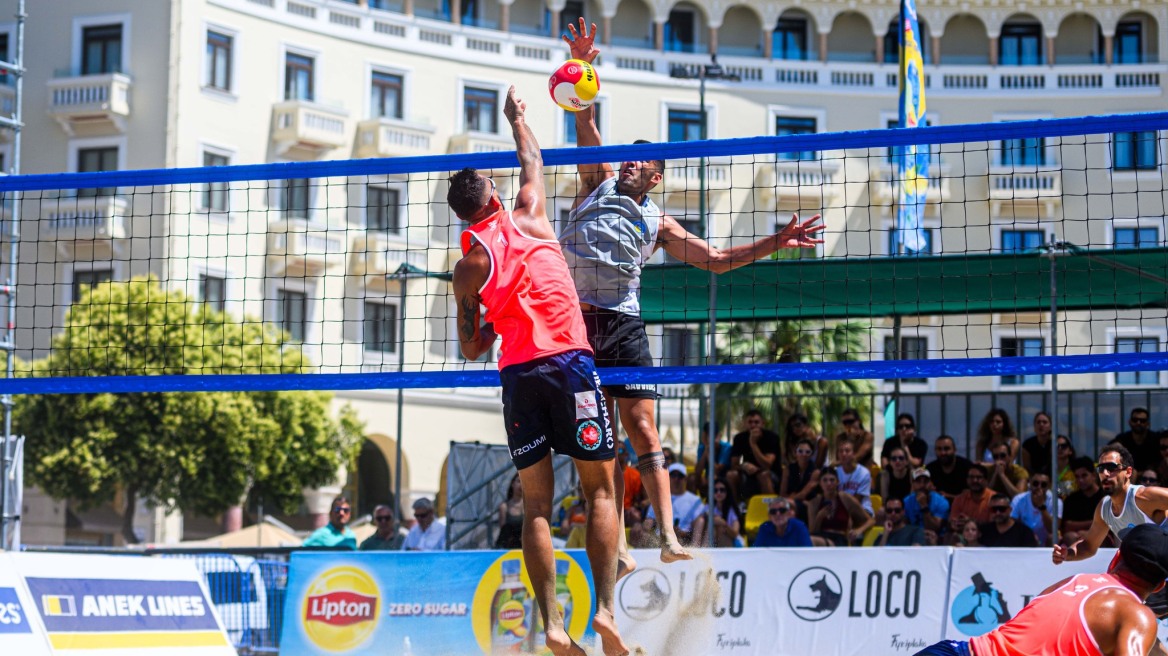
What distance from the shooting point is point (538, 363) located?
21.1ft

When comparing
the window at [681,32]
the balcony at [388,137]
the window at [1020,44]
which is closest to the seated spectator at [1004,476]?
the balcony at [388,137]

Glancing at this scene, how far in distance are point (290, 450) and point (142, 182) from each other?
27.3 meters

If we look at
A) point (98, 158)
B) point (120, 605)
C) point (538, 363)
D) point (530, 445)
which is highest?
point (98, 158)

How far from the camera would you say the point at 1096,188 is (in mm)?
40219

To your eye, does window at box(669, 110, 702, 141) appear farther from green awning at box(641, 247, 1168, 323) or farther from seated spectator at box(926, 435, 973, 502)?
seated spectator at box(926, 435, 973, 502)

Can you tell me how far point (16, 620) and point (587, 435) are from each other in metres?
4.95

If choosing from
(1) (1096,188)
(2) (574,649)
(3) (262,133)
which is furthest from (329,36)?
(2) (574,649)

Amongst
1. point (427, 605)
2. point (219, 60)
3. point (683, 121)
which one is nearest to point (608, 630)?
point (427, 605)

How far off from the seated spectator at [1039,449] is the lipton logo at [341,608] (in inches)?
260

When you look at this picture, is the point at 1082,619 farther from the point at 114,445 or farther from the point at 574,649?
the point at 114,445

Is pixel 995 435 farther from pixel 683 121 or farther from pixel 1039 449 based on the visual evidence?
pixel 683 121

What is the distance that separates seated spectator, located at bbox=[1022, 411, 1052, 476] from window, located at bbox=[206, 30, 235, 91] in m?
28.3

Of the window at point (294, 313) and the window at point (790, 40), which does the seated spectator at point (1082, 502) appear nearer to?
the window at point (294, 313)

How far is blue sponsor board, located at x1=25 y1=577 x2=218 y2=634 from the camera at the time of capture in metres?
9.70
